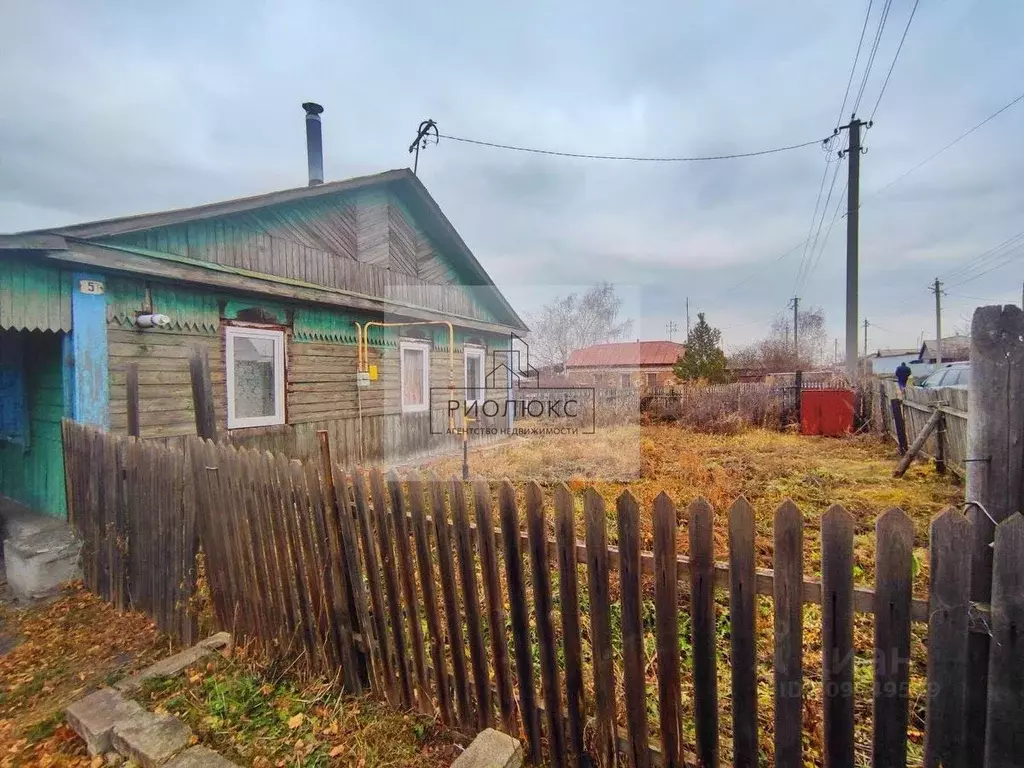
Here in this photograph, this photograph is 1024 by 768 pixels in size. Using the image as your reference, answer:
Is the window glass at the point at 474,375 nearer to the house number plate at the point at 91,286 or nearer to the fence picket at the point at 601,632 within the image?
the house number plate at the point at 91,286

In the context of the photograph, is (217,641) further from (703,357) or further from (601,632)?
(703,357)

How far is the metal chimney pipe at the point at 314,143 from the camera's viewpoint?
741 centimetres

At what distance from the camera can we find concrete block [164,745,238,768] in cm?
185

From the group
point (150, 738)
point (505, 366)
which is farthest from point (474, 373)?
point (150, 738)

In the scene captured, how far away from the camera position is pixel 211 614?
126 inches

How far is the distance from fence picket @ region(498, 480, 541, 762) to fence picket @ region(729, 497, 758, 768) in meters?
0.81

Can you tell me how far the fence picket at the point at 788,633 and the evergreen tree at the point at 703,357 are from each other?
50.9 ft

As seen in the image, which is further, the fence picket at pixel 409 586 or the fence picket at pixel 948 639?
the fence picket at pixel 409 586

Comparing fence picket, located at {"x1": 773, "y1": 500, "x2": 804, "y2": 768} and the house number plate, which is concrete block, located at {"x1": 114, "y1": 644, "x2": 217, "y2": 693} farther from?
the house number plate

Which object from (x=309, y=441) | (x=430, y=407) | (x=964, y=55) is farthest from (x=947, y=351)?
(x=309, y=441)

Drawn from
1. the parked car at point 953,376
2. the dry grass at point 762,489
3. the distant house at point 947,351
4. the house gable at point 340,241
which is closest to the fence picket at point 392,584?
the dry grass at point 762,489

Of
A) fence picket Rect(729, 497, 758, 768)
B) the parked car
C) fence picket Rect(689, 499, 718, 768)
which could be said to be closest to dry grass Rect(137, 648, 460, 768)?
fence picket Rect(689, 499, 718, 768)

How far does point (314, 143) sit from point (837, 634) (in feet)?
29.8

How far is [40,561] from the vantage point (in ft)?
11.9
